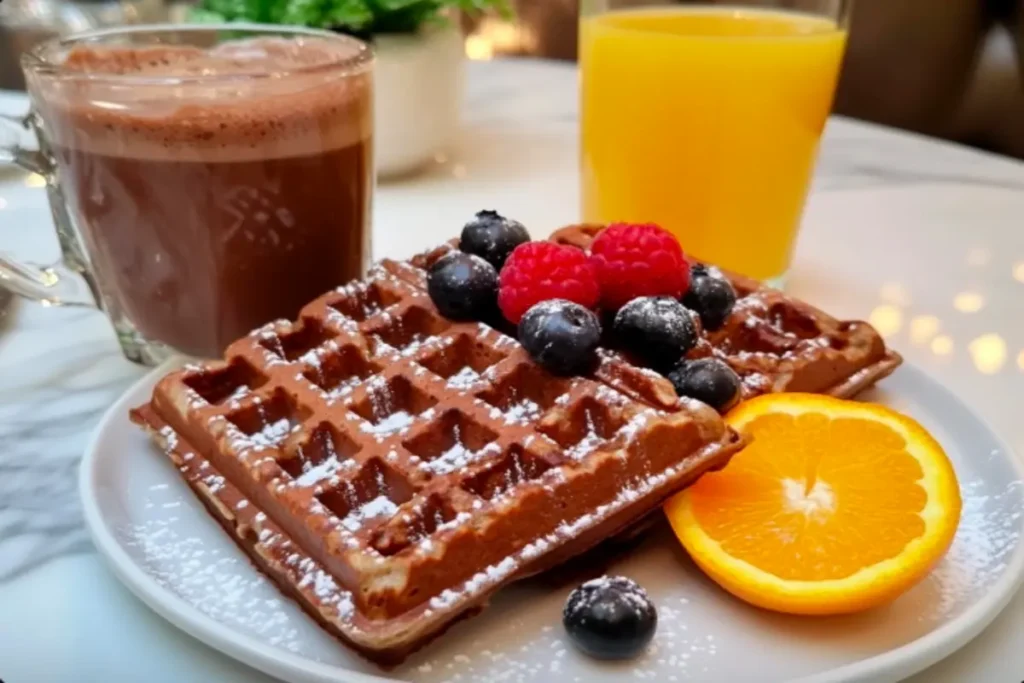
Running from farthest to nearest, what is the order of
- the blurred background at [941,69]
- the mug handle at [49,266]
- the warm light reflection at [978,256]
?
1. the blurred background at [941,69]
2. the warm light reflection at [978,256]
3. the mug handle at [49,266]

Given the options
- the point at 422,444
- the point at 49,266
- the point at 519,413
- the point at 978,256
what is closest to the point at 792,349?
the point at 519,413

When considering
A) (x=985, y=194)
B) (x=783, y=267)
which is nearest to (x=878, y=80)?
(x=985, y=194)

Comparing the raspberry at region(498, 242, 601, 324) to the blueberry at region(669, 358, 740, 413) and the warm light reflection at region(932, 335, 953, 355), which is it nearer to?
the blueberry at region(669, 358, 740, 413)

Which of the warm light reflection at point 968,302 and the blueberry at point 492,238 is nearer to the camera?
the blueberry at point 492,238

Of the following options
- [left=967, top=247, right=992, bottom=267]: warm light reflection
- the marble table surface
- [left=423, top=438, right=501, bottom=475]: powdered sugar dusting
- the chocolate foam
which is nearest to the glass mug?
the chocolate foam

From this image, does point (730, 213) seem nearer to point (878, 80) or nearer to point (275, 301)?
point (275, 301)

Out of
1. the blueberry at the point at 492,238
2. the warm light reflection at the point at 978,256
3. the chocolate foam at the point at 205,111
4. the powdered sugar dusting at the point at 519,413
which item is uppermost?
the chocolate foam at the point at 205,111

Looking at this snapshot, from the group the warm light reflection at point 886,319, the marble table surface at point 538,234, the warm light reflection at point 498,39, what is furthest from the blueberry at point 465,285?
the warm light reflection at point 498,39

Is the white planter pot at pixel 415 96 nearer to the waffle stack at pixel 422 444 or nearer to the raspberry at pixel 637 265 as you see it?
the waffle stack at pixel 422 444
